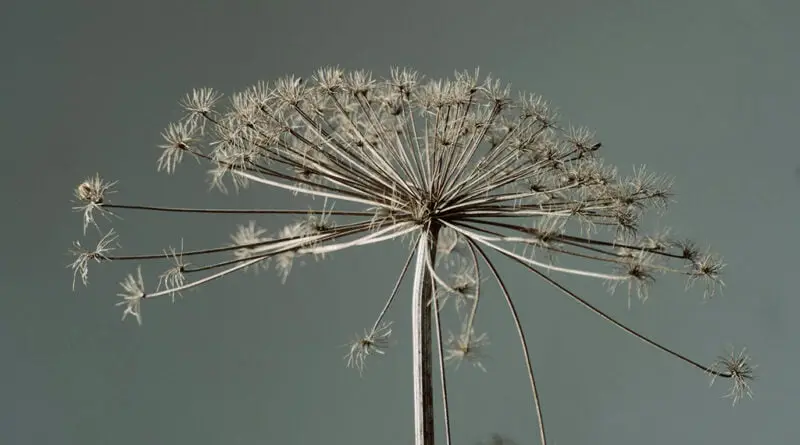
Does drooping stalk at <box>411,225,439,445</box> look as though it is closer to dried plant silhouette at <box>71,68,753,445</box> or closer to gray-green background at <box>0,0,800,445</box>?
dried plant silhouette at <box>71,68,753,445</box>

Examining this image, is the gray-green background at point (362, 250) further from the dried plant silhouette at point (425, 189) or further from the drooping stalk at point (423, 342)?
the drooping stalk at point (423, 342)

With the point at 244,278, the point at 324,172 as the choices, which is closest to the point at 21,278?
the point at 244,278

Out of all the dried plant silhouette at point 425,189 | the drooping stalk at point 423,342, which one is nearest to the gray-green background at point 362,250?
the dried plant silhouette at point 425,189

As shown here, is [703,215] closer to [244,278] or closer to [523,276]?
[523,276]

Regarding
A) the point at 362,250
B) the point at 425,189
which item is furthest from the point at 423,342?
the point at 362,250

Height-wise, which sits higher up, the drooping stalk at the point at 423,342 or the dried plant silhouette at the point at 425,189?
the dried plant silhouette at the point at 425,189

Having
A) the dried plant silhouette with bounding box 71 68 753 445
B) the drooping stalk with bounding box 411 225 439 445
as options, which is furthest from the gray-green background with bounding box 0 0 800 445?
the drooping stalk with bounding box 411 225 439 445
